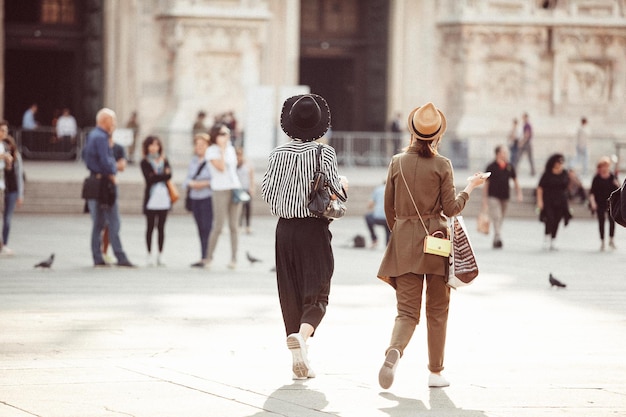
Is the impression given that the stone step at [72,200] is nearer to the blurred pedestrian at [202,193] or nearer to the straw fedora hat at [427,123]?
the blurred pedestrian at [202,193]

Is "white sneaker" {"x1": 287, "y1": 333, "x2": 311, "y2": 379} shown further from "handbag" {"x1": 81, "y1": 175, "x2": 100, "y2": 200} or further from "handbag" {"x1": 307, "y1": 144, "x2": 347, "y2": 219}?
"handbag" {"x1": 81, "y1": 175, "x2": 100, "y2": 200}

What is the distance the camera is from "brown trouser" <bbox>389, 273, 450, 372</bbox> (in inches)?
335

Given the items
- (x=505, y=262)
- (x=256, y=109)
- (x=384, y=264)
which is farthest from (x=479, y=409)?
(x=256, y=109)

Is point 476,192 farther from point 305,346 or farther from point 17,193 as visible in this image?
point 305,346

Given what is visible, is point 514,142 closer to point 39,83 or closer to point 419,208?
point 39,83

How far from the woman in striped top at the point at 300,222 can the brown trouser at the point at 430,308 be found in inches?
23.1

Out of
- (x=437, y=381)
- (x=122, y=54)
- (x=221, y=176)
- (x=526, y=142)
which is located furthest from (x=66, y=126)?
(x=437, y=381)

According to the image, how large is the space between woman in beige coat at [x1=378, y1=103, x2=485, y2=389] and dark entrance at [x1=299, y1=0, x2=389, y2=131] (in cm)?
2651

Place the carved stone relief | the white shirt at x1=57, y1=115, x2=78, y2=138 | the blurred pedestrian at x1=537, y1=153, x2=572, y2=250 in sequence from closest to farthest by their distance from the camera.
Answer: the blurred pedestrian at x1=537, y1=153, x2=572, y2=250, the white shirt at x1=57, y1=115, x2=78, y2=138, the carved stone relief

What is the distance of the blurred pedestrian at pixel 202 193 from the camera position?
1650cm

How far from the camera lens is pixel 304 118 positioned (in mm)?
8867

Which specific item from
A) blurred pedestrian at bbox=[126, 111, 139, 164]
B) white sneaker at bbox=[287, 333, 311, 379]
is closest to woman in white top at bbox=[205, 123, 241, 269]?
white sneaker at bbox=[287, 333, 311, 379]

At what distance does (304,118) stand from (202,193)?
7894 millimetres

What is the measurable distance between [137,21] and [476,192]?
10.2 m
